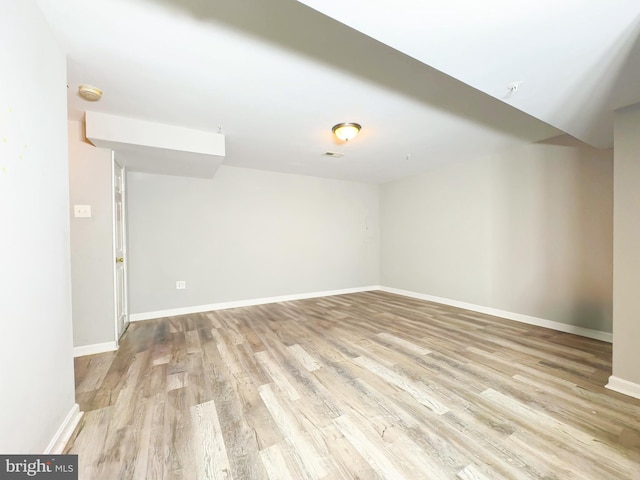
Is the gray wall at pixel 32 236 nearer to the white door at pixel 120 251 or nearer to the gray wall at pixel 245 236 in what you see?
the white door at pixel 120 251

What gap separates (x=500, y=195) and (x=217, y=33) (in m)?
4.06

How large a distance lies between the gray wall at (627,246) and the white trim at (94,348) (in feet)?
15.2

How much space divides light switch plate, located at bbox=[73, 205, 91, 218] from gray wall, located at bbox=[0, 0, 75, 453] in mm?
1427

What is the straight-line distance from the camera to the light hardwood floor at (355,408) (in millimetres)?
1284

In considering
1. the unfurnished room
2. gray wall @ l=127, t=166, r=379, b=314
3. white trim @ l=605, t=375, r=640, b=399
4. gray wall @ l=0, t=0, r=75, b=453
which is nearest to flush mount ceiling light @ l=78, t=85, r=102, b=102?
the unfurnished room

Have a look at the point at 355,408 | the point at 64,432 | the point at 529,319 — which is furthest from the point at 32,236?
the point at 529,319

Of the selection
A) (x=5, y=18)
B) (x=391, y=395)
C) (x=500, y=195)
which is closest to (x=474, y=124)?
(x=500, y=195)

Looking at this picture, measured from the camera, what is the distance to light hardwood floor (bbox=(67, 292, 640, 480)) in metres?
1.28

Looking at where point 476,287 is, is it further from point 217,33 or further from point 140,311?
point 140,311

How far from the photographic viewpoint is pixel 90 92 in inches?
79.7

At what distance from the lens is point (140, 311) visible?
3.75m

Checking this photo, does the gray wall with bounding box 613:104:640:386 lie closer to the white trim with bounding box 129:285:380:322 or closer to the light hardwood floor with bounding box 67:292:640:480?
the light hardwood floor with bounding box 67:292:640:480

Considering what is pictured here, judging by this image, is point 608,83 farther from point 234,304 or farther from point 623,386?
point 234,304

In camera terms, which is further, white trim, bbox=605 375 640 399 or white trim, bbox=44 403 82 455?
white trim, bbox=605 375 640 399
